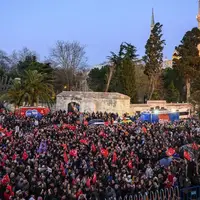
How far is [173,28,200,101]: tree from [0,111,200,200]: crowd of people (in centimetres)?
1910

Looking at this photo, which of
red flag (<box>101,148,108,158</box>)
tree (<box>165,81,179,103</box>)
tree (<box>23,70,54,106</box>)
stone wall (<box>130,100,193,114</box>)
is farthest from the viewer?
tree (<box>165,81,179,103</box>)

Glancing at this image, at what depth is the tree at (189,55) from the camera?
1656 inches

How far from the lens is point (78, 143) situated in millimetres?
19125

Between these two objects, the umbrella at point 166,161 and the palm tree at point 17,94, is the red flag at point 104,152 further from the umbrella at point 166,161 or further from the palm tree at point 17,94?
the palm tree at point 17,94

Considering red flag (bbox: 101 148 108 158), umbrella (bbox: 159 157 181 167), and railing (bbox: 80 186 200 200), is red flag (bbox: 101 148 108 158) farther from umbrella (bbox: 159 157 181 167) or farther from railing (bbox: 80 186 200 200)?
railing (bbox: 80 186 200 200)

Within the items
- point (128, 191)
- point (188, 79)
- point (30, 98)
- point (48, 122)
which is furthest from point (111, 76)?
point (128, 191)

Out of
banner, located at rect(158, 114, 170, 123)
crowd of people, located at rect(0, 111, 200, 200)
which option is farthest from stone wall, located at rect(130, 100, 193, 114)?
crowd of people, located at rect(0, 111, 200, 200)

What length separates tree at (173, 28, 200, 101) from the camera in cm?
4206

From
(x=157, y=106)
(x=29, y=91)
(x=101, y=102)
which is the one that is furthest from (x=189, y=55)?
(x=29, y=91)

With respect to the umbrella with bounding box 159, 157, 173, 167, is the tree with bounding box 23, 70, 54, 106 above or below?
above

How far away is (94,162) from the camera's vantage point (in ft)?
51.8

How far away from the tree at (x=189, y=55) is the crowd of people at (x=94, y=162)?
1910cm

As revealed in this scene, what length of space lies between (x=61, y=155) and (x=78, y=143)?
2411 millimetres

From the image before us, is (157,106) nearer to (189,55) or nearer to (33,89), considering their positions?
(189,55)
